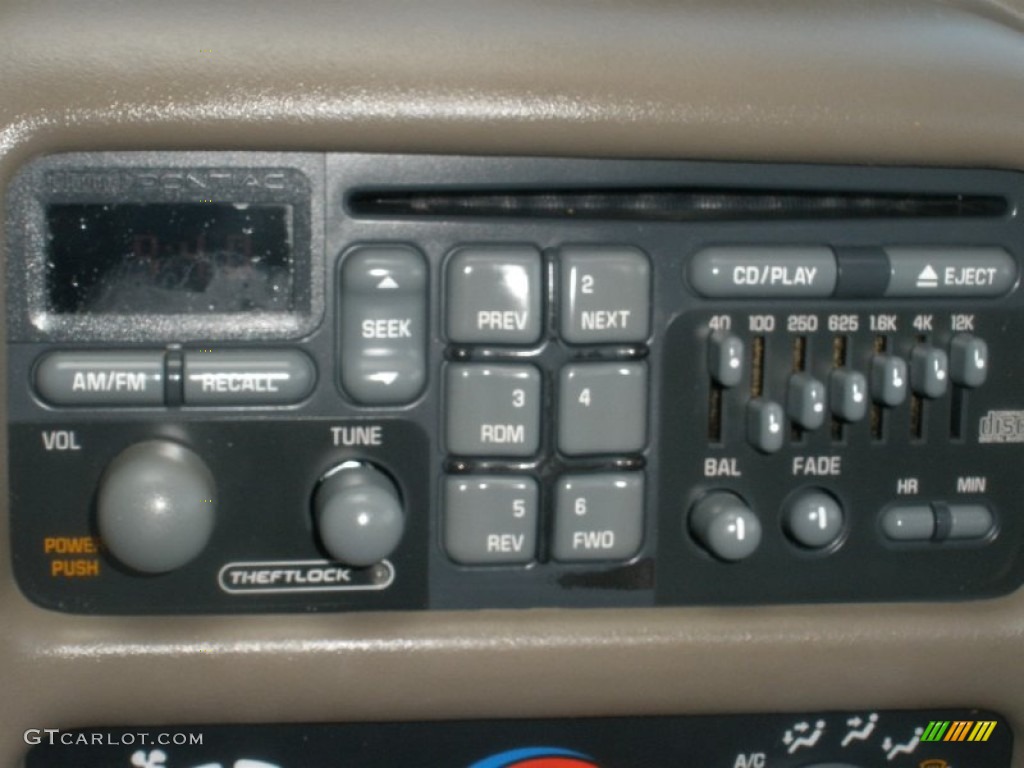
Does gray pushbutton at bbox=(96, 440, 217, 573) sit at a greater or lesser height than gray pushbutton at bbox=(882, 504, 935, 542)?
greater

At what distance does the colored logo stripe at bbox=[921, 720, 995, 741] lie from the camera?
0.77m

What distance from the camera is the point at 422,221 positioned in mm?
680

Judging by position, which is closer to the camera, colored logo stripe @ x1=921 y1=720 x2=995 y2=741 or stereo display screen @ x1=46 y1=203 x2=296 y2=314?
stereo display screen @ x1=46 y1=203 x2=296 y2=314

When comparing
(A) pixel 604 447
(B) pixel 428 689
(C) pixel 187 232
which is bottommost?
(B) pixel 428 689

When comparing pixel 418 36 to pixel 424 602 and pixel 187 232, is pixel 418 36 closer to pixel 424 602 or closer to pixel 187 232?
pixel 187 232

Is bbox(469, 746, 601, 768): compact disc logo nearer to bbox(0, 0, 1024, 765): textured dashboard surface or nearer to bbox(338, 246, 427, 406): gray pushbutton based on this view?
bbox(0, 0, 1024, 765): textured dashboard surface

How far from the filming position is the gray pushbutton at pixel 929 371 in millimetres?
708

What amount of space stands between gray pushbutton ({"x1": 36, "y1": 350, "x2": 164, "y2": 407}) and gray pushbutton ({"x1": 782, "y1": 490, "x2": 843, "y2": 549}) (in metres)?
0.33

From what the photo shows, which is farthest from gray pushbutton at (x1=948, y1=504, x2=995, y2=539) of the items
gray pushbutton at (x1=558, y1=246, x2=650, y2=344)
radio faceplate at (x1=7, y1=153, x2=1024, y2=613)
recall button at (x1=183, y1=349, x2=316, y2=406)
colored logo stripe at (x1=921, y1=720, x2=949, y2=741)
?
recall button at (x1=183, y1=349, x2=316, y2=406)

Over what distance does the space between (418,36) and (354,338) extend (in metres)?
0.15

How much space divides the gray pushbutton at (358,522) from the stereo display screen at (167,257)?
0.33 feet

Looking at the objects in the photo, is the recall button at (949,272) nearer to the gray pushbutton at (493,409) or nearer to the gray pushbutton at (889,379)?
the gray pushbutton at (889,379)

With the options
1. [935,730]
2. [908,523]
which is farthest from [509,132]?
[935,730]

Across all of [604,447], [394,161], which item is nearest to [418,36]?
[394,161]
